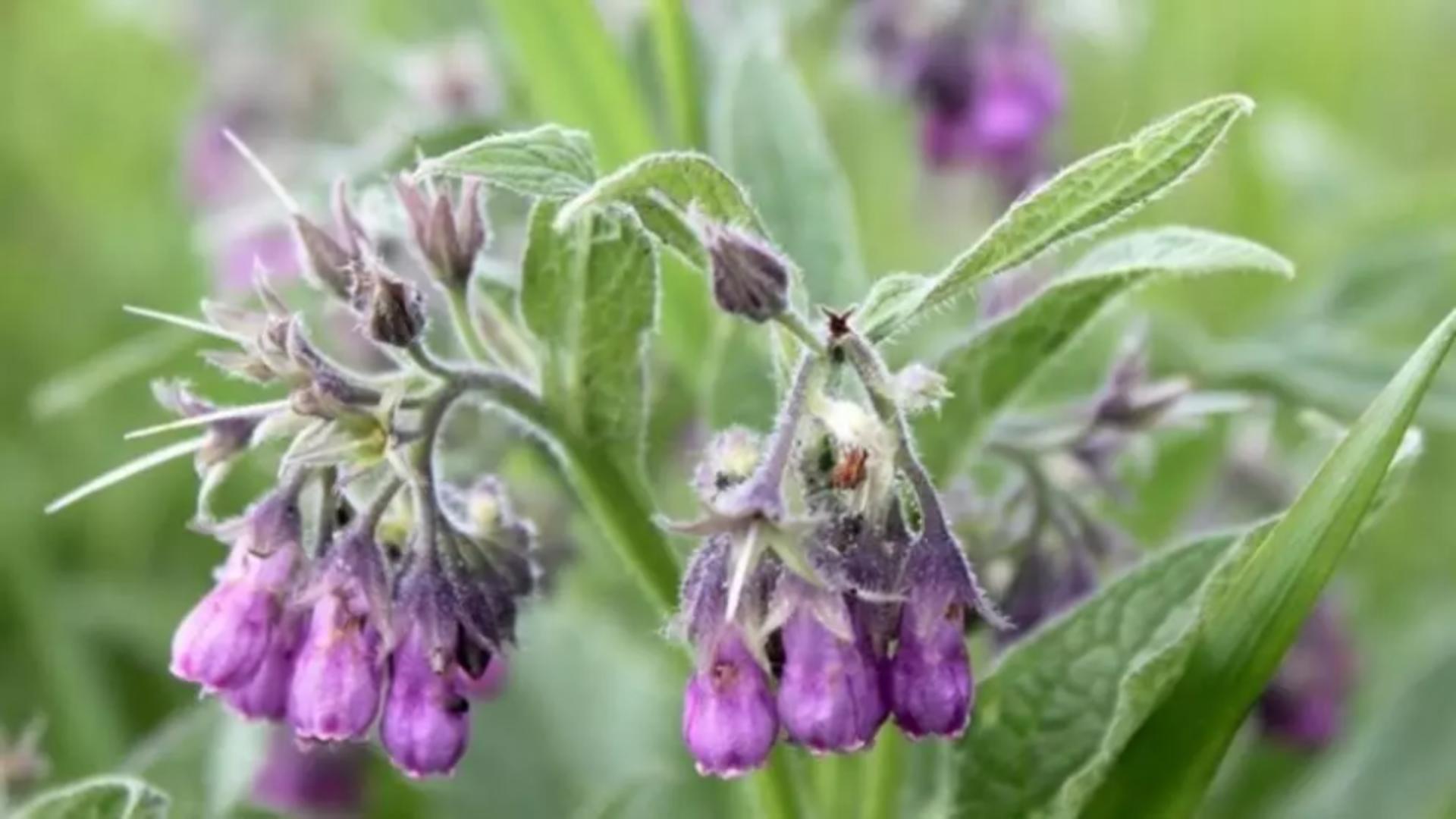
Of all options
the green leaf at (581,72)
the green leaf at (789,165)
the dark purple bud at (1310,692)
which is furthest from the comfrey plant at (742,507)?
the dark purple bud at (1310,692)

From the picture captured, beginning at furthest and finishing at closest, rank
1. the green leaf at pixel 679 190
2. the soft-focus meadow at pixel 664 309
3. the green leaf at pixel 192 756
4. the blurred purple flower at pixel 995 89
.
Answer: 1. the blurred purple flower at pixel 995 89
2. the soft-focus meadow at pixel 664 309
3. the green leaf at pixel 192 756
4. the green leaf at pixel 679 190

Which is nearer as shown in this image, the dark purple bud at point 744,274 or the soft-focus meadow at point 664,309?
the dark purple bud at point 744,274

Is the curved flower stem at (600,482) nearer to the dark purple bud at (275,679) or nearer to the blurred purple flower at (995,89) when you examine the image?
the dark purple bud at (275,679)

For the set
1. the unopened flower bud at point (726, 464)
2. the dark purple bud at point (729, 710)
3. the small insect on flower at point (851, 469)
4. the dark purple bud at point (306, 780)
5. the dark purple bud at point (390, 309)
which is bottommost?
the dark purple bud at point (306, 780)

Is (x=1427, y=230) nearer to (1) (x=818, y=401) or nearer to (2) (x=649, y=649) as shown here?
(2) (x=649, y=649)

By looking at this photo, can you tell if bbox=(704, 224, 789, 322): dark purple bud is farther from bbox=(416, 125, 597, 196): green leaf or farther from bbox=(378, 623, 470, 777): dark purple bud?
bbox=(378, 623, 470, 777): dark purple bud

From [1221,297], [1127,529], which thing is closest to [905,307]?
[1127,529]

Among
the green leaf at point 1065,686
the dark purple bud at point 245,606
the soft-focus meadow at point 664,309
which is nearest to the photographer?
the dark purple bud at point 245,606
